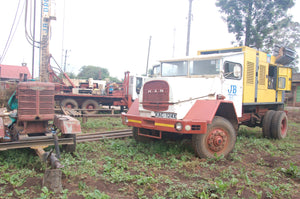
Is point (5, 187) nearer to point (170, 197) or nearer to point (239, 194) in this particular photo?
point (170, 197)

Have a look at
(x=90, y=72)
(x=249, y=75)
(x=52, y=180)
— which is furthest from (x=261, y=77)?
(x=90, y=72)

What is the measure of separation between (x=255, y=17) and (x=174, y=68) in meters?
13.8

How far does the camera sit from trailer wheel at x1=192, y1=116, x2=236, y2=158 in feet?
17.4

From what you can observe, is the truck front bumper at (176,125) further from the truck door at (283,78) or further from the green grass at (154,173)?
the truck door at (283,78)

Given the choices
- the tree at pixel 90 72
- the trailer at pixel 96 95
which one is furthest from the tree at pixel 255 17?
the tree at pixel 90 72

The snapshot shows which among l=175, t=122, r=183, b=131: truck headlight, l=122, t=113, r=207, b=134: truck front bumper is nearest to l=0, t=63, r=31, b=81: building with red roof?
l=122, t=113, r=207, b=134: truck front bumper

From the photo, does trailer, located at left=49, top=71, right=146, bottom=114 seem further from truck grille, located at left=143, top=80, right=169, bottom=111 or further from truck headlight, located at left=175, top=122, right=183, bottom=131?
truck headlight, located at left=175, top=122, right=183, bottom=131

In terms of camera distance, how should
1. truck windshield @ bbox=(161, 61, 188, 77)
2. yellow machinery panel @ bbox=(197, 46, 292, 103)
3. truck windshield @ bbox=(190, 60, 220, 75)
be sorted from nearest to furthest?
1. truck windshield @ bbox=(190, 60, 220, 75)
2. truck windshield @ bbox=(161, 61, 188, 77)
3. yellow machinery panel @ bbox=(197, 46, 292, 103)

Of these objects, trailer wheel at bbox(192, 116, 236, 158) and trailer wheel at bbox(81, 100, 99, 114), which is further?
trailer wheel at bbox(81, 100, 99, 114)

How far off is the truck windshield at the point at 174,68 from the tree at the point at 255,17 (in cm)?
1278

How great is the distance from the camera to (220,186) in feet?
12.2

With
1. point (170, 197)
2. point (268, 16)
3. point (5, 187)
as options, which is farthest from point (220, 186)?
point (268, 16)

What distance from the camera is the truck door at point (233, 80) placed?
6267 mm

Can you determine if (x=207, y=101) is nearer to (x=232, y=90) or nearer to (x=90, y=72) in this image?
(x=232, y=90)
